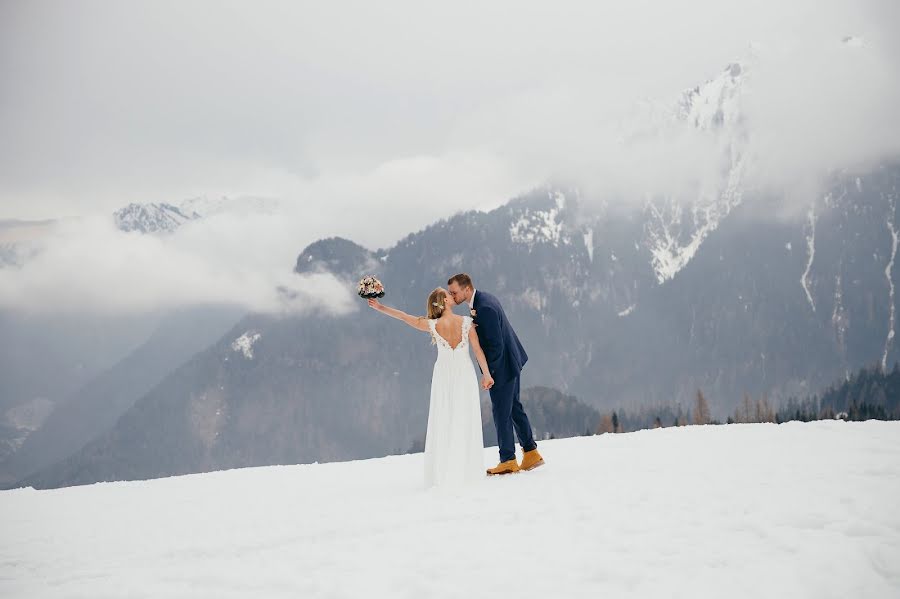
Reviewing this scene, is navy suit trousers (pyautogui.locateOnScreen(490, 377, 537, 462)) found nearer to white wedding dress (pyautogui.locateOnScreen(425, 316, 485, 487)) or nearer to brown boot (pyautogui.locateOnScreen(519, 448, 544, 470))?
brown boot (pyautogui.locateOnScreen(519, 448, 544, 470))

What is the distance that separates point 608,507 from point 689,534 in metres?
1.58

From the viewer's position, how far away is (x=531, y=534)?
7711 mm

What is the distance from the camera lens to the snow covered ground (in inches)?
245

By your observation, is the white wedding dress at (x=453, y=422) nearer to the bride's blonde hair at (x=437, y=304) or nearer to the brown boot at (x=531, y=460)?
the bride's blonde hair at (x=437, y=304)

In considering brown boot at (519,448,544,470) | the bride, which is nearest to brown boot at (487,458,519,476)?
brown boot at (519,448,544,470)

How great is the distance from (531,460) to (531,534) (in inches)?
213

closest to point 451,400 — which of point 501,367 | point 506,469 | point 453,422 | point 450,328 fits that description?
point 453,422

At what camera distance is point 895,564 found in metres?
6.12

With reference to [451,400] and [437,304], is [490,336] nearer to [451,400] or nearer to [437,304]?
[437,304]

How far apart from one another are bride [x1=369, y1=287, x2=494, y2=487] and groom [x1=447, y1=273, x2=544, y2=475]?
19 centimetres

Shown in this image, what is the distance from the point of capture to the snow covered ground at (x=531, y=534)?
6.22 m

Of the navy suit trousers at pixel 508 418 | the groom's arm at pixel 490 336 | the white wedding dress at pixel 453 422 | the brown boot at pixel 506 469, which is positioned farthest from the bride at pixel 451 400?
the brown boot at pixel 506 469

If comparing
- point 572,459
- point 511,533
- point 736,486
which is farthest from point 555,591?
point 572,459

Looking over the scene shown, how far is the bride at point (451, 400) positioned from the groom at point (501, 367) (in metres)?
0.19
